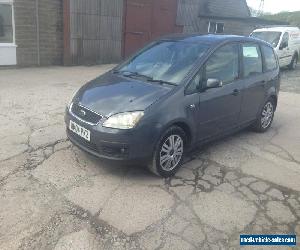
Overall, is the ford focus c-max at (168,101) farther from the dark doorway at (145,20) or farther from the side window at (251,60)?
the dark doorway at (145,20)

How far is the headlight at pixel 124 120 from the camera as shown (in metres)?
3.96

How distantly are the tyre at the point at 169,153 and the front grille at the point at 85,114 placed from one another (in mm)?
810

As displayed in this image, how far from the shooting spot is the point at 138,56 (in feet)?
17.9

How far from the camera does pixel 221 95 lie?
16.3 ft

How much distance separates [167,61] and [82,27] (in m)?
9.10

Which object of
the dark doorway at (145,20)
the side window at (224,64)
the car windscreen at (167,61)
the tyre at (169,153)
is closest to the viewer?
the tyre at (169,153)

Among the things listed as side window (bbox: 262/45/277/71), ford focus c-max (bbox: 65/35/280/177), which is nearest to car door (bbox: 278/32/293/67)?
side window (bbox: 262/45/277/71)

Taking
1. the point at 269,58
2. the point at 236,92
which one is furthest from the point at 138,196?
the point at 269,58

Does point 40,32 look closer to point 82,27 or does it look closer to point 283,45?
point 82,27

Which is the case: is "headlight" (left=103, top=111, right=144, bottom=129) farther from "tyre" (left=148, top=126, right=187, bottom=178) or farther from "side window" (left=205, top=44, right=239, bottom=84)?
"side window" (left=205, top=44, right=239, bottom=84)

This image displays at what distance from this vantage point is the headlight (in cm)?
396

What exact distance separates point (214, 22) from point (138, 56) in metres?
15.8

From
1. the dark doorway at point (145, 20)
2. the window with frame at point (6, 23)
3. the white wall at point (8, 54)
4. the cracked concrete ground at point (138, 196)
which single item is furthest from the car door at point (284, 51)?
the window with frame at point (6, 23)

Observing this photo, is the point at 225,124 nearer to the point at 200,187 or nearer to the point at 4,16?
the point at 200,187
